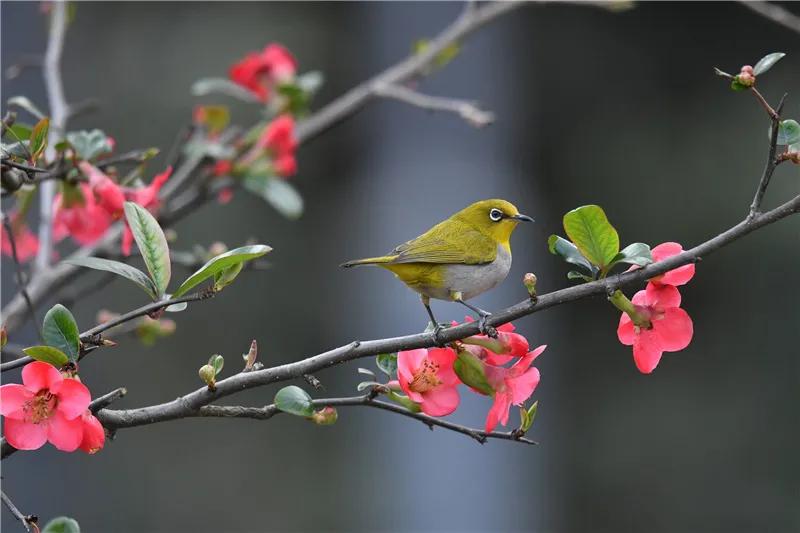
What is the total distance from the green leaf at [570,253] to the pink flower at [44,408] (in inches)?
22.1

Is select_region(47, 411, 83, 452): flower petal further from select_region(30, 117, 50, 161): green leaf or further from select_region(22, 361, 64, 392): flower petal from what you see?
select_region(30, 117, 50, 161): green leaf

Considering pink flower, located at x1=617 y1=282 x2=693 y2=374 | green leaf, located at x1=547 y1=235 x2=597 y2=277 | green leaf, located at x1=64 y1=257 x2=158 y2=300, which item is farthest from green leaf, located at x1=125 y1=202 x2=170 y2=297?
pink flower, located at x1=617 y1=282 x2=693 y2=374

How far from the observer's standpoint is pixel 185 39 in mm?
3785

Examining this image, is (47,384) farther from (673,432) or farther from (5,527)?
(673,432)

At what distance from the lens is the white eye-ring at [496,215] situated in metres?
1.81

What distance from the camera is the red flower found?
2365 millimetres

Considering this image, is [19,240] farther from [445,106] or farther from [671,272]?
[671,272]

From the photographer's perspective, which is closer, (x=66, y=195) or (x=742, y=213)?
(x=66, y=195)

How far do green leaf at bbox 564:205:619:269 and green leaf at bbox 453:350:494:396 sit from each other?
195mm

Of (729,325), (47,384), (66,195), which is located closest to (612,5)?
(66,195)

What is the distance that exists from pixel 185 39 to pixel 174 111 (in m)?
0.32

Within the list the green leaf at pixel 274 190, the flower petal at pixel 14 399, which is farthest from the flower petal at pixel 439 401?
the green leaf at pixel 274 190

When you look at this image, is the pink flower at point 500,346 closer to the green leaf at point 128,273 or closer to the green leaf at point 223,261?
the green leaf at point 223,261

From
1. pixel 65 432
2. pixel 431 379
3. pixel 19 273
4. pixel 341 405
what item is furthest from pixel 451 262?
pixel 65 432
